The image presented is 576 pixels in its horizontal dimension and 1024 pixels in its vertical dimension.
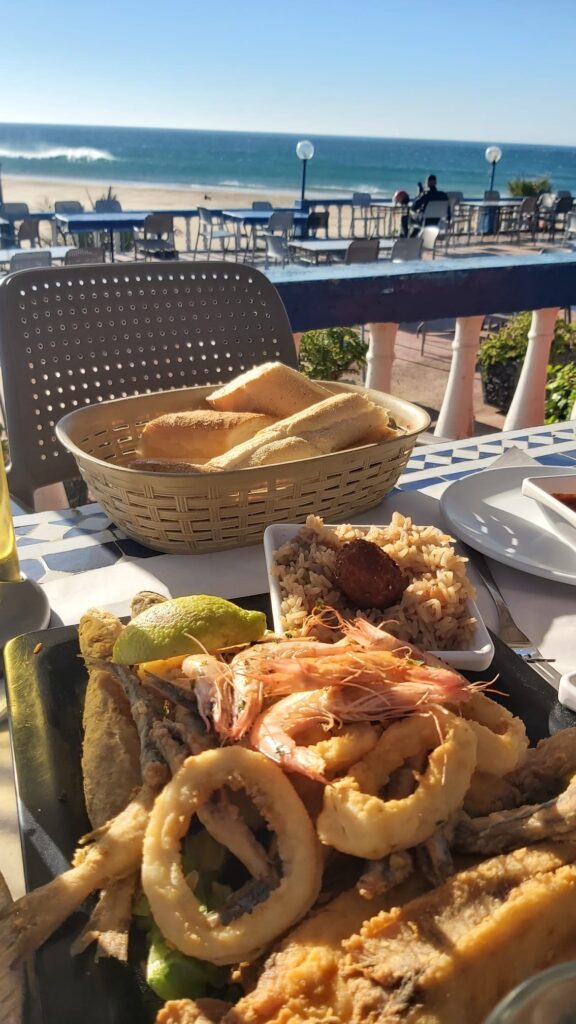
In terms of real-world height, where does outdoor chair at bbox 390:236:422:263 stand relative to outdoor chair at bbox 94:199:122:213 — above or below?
below

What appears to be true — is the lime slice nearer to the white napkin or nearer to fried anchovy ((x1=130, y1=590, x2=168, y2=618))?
fried anchovy ((x1=130, y1=590, x2=168, y2=618))

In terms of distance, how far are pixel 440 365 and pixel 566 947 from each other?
1060 centimetres

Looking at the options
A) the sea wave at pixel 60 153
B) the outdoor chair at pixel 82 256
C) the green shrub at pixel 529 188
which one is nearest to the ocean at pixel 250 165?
the sea wave at pixel 60 153

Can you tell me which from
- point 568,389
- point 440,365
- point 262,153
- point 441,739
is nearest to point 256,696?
point 441,739

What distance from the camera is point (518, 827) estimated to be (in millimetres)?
794

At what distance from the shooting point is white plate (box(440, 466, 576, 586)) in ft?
4.84

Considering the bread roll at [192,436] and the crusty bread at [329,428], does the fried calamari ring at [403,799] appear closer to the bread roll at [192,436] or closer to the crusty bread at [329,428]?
the crusty bread at [329,428]

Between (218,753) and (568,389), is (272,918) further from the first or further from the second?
(568,389)

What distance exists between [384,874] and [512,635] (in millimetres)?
646

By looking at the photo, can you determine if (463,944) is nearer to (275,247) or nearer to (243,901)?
(243,901)

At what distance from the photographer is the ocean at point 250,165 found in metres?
51.6

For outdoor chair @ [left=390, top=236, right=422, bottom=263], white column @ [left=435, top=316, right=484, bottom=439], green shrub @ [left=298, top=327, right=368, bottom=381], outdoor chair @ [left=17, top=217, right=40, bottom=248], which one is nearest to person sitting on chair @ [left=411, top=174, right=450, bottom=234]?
outdoor chair @ [left=390, top=236, right=422, bottom=263]

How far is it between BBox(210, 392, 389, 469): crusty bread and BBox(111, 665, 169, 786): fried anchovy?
64 cm

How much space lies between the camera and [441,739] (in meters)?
0.88
